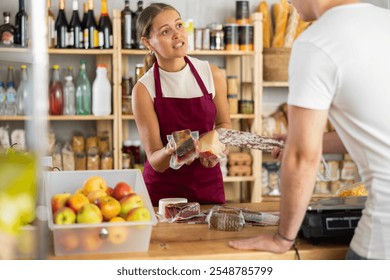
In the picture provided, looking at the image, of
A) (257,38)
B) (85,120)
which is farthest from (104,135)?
(257,38)

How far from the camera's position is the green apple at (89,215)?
1.82m

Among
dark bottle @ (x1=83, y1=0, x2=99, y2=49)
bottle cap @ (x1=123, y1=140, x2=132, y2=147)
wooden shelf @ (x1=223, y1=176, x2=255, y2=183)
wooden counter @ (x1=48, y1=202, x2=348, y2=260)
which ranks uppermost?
dark bottle @ (x1=83, y1=0, x2=99, y2=49)

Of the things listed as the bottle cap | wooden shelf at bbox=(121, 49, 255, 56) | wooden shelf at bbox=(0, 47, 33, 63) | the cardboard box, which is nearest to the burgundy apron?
the cardboard box

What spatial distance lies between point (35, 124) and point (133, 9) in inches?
139

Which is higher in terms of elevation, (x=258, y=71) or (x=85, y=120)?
(x=258, y=71)

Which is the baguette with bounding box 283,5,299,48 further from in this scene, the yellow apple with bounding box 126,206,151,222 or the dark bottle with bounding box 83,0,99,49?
the yellow apple with bounding box 126,206,151,222

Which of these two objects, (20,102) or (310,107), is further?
(20,102)

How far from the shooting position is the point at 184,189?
293cm

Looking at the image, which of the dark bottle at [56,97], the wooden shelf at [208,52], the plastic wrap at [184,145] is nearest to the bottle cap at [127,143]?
the dark bottle at [56,97]

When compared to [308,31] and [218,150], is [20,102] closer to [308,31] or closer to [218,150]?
[218,150]

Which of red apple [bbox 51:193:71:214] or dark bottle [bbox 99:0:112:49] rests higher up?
dark bottle [bbox 99:0:112:49]

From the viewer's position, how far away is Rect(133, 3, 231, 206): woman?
2.85 m

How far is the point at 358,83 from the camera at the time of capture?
1.65 m

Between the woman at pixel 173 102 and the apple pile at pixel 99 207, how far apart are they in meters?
0.84
